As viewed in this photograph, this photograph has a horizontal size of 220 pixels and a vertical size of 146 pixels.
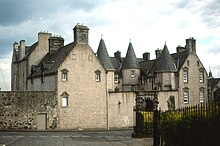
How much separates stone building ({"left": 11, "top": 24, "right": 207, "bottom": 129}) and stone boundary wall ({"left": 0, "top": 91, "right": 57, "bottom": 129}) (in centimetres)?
98

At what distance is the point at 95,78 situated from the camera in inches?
1640

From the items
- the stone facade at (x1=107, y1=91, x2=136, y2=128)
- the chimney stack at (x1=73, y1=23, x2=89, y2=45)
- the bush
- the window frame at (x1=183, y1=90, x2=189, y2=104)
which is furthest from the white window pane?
the bush

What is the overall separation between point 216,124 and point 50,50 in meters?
37.8

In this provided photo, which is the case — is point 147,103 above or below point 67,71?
below

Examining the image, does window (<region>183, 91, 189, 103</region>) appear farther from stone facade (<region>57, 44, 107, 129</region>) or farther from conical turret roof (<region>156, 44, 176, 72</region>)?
stone facade (<region>57, 44, 107, 129</region>)

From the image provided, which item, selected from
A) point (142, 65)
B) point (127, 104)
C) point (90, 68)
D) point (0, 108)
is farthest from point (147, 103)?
point (0, 108)

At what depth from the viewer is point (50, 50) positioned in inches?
1870

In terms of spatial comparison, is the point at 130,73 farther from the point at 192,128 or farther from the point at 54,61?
the point at 192,128

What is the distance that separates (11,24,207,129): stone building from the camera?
39812 millimetres

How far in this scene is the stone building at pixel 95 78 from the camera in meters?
39.8

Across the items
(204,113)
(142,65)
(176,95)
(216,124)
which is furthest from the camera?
(142,65)

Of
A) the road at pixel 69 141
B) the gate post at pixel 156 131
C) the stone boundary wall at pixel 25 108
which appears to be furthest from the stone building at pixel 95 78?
the gate post at pixel 156 131

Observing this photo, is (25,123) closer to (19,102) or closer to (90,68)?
(19,102)

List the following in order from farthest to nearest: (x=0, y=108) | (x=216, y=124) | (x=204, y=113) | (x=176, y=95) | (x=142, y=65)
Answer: (x=142, y=65)
(x=176, y=95)
(x=0, y=108)
(x=204, y=113)
(x=216, y=124)
